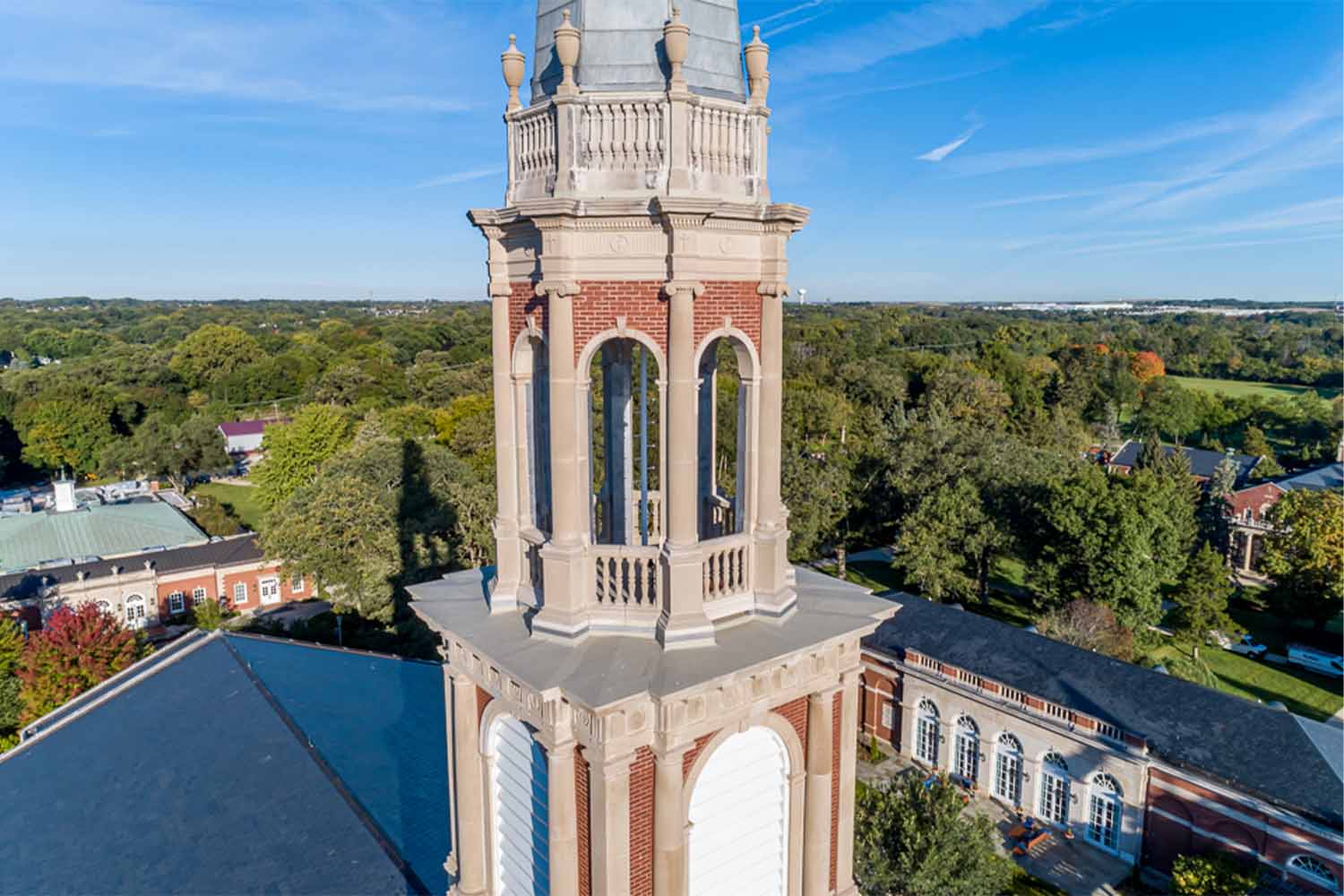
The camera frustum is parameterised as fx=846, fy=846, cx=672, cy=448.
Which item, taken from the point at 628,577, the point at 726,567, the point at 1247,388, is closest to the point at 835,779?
the point at 726,567

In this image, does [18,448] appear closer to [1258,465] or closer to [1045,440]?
[1045,440]

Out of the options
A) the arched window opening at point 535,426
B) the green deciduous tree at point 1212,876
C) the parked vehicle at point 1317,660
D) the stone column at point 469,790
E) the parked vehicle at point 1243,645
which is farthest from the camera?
the parked vehicle at point 1243,645

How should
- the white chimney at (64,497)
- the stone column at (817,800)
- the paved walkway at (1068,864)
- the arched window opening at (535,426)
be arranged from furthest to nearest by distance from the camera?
1. the white chimney at (64,497)
2. the paved walkway at (1068,864)
3. the arched window opening at (535,426)
4. the stone column at (817,800)

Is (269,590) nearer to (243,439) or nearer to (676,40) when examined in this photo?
(676,40)

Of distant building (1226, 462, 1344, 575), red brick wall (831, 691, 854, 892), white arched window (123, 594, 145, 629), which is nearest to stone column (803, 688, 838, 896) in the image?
red brick wall (831, 691, 854, 892)

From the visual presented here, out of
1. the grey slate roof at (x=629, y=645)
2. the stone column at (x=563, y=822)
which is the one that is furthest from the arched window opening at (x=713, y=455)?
the stone column at (x=563, y=822)

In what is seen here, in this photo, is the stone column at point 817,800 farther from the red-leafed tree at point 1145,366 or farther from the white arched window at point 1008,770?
the red-leafed tree at point 1145,366
